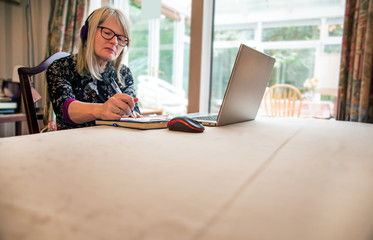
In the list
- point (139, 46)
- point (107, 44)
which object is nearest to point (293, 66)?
point (139, 46)

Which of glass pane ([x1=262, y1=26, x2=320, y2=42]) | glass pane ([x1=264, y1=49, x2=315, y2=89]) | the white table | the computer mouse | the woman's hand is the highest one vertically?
glass pane ([x1=262, y1=26, x2=320, y2=42])

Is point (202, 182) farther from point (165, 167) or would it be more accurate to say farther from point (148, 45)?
point (148, 45)

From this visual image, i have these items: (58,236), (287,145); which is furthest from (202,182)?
(287,145)

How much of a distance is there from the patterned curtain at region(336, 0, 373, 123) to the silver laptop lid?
881 mm

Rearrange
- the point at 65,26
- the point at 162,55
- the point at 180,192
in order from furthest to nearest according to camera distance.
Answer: the point at 162,55 → the point at 65,26 → the point at 180,192

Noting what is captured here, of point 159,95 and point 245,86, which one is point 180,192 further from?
point 159,95

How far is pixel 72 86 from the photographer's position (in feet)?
4.03

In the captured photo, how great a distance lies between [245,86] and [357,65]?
3.70ft

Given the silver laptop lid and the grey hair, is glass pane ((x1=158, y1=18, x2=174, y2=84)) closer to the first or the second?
the grey hair

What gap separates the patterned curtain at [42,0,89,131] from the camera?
9.02 feet

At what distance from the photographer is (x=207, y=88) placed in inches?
85.0

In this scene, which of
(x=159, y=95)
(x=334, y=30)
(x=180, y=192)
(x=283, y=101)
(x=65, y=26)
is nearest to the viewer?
(x=180, y=192)

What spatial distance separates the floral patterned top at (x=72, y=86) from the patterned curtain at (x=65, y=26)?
1.64 m

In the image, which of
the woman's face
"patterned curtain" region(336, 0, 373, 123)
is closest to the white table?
the woman's face
